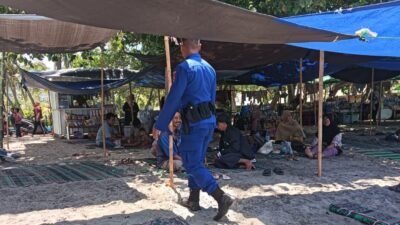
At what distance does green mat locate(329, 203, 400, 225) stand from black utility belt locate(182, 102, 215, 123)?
149 centimetres

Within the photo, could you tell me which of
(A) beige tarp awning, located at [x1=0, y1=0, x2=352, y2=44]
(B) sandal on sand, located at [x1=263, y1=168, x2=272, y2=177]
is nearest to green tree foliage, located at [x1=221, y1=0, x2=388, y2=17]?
(B) sandal on sand, located at [x1=263, y1=168, x2=272, y2=177]

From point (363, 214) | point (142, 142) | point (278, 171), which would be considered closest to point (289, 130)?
point (278, 171)

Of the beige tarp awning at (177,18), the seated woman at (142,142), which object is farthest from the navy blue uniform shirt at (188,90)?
the seated woman at (142,142)

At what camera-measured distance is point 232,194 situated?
14.8 feet

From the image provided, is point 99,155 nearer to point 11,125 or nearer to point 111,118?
point 111,118

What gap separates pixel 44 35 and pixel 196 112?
3382 millimetres

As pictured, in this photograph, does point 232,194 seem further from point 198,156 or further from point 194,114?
point 194,114

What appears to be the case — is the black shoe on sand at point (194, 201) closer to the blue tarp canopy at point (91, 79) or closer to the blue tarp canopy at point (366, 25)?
the blue tarp canopy at point (366, 25)

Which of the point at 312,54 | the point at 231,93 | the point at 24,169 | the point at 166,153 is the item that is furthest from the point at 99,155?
the point at 231,93

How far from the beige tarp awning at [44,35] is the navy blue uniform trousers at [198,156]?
2.97 metres

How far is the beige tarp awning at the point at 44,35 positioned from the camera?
538 cm

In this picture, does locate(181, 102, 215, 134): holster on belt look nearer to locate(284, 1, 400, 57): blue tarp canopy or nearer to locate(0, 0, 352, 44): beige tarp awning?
locate(0, 0, 352, 44): beige tarp awning

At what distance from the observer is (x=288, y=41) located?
4.06 metres

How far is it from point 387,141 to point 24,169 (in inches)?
288
